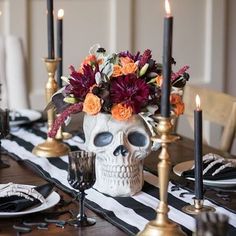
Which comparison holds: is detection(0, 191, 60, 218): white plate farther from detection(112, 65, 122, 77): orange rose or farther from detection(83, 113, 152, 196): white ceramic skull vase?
detection(112, 65, 122, 77): orange rose

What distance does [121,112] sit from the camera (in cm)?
144

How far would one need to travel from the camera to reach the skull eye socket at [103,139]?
148cm

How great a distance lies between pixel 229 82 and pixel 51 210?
2.69 metres

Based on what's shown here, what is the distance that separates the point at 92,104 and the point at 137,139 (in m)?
0.13

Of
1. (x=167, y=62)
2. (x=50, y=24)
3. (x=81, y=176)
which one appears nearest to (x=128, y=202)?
(x=81, y=176)

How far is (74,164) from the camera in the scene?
4.45 ft

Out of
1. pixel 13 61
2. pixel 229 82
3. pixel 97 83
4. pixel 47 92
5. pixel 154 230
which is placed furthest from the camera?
pixel 229 82

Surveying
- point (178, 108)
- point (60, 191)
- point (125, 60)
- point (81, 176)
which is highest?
point (125, 60)

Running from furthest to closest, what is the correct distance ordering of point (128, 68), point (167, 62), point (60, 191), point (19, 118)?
point (19, 118) < point (60, 191) < point (128, 68) < point (167, 62)

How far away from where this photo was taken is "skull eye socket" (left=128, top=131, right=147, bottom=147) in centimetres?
149

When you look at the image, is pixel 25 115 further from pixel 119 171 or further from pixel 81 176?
pixel 81 176

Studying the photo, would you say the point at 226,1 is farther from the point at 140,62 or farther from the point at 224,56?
the point at 140,62

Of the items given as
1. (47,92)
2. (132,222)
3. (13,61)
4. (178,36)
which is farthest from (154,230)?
(178,36)

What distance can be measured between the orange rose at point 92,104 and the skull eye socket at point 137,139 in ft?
0.33
